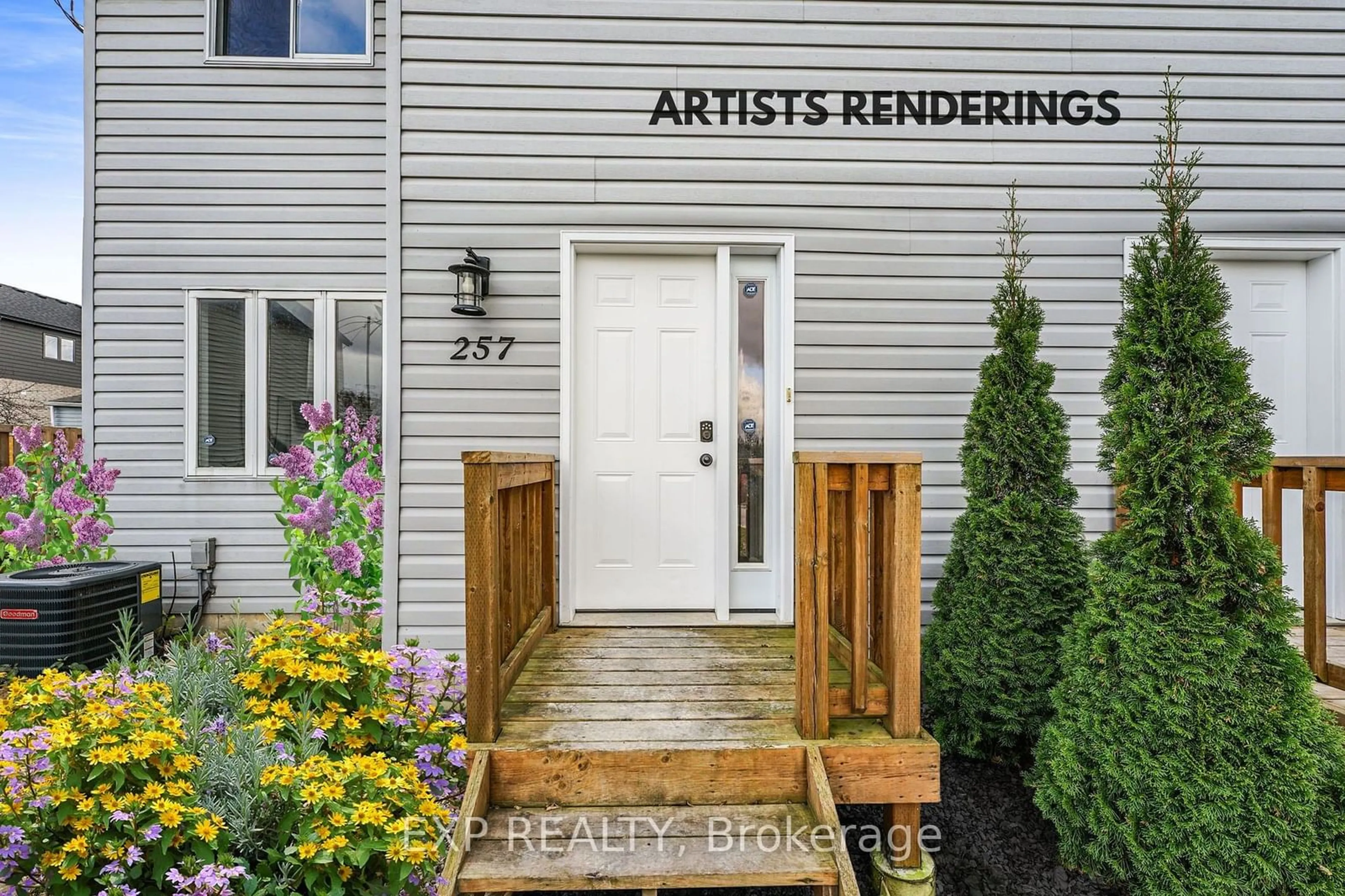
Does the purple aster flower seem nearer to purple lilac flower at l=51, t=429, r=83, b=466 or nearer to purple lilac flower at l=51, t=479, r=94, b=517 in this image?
purple lilac flower at l=51, t=479, r=94, b=517

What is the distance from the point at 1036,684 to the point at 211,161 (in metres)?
5.65

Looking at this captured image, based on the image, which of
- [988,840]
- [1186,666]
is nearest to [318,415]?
[988,840]

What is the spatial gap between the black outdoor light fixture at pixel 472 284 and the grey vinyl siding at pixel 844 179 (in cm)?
5

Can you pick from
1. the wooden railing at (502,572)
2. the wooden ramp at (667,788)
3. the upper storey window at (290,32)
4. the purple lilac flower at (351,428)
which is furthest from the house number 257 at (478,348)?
the upper storey window at (290,32)

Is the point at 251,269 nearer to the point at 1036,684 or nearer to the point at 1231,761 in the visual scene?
the point at 1036,684

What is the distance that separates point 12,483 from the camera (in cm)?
392

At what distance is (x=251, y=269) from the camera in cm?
456

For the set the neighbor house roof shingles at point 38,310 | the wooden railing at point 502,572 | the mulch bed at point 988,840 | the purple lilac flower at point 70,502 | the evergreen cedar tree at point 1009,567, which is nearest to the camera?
the wooden railing at point 502,572

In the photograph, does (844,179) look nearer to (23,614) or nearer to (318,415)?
(318,415)

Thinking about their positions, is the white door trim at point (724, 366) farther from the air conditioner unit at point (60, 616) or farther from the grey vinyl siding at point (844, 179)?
the air conditioner unit at point (60, 616)

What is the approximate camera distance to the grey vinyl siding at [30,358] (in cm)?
1479

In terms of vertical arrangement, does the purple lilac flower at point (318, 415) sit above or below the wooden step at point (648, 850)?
above

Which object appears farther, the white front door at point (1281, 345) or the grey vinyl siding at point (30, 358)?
the grey vinyl siding at point (30, 358)

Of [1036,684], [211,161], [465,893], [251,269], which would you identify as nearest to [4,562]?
[251,269]
